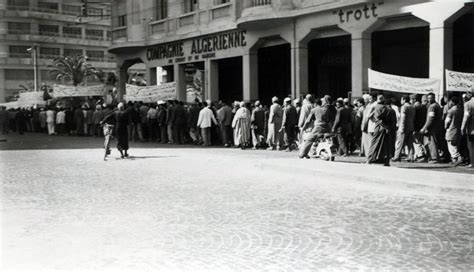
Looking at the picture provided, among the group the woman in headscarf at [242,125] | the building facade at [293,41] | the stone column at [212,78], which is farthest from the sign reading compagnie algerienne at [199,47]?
the woman in headscarf at [242,125]

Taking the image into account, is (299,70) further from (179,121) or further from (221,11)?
(221,11)

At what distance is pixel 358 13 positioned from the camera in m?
20.7

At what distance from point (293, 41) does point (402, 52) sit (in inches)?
223

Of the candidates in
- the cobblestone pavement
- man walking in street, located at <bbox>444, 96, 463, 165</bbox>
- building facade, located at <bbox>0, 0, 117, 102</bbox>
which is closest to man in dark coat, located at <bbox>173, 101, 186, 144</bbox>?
the cobblestone pavement

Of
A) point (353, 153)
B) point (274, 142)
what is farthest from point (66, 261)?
point (274, 142)

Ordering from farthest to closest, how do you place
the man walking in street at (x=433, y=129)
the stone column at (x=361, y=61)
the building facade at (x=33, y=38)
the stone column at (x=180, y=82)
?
1. the building facade at (x=33, y=38)
2. the stone column at (x=180, y=82)
3. the stone column at (x=361, y=61)
4. the man walking in street at (x=433, y=129)

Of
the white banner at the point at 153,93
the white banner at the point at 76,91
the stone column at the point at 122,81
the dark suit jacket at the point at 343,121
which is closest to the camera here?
the dark suit jacket at the point at 343,121

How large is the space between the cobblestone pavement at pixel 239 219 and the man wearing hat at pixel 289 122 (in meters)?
5.24

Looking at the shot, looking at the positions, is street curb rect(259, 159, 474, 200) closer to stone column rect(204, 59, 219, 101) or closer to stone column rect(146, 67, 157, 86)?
stone column rect(204, 59, 219, 101)

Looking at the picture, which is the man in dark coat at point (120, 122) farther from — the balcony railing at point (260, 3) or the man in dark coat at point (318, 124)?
the balcony railing at point (260, 3)

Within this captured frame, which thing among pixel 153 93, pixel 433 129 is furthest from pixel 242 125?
pixel 433 129

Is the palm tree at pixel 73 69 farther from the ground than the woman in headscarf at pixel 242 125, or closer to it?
farther from the ground

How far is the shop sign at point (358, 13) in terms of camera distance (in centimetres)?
2007

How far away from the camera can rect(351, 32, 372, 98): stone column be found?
68.1 feet
